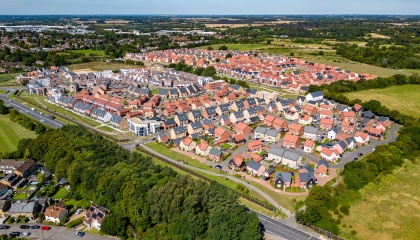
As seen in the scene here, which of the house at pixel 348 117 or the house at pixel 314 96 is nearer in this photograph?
the house at pixel 348 117

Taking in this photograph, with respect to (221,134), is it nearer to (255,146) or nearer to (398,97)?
(255,146)

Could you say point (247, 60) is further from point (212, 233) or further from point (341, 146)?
point (212, 233)

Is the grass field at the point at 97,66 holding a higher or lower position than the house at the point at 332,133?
lower

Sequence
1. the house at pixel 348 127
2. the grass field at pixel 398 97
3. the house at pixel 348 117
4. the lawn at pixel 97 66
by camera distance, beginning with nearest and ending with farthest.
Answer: the house at pixel 348 127 → the house at pixel 348 117 → the grass field at pixel 398 97 → the lawn at pixel 97 66

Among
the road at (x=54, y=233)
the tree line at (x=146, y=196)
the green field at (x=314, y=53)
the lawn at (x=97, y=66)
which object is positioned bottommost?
the lawn at (x=97, y=66)

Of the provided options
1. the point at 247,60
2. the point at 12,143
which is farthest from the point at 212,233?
the point at 247,60

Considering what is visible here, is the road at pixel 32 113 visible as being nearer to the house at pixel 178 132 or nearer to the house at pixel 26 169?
the house at pixel 26 169

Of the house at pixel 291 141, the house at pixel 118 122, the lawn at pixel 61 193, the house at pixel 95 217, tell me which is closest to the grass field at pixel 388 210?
the house at pixel 291 141

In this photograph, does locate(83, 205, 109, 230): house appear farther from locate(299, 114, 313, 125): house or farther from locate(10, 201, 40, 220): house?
locate(299, 114, 313, 125): house

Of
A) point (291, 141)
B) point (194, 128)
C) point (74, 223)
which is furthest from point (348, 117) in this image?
point (74, 223)
